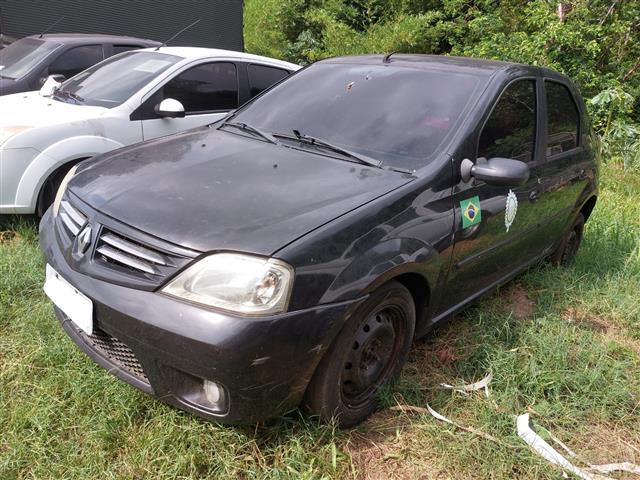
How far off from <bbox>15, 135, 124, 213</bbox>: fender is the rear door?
3.10 m

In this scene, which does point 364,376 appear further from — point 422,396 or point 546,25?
point 546,25

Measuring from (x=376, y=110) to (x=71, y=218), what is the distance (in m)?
1.56

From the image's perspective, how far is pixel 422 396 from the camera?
254cm

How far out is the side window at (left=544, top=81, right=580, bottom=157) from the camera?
11.1ft

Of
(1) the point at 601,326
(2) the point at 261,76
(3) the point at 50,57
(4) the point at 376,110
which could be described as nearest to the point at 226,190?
(4) the point at 376,110

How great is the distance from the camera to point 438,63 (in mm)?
3068

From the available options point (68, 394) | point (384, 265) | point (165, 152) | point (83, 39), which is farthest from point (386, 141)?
point (83, 39)

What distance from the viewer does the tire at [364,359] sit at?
206 cm

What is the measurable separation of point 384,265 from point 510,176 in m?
0.81

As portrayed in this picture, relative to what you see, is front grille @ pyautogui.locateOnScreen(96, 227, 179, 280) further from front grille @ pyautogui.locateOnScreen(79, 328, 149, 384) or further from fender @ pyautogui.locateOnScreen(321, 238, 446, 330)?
fender @ pyautogui.locateOnScreen(321, 238, 446, 330)

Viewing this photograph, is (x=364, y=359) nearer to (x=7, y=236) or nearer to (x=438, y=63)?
(x=438, y=63)

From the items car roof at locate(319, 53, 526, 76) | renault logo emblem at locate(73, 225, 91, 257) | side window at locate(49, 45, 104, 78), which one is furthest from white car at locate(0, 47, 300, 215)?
renault logo emblem at locate(73, 225, 91, 257)

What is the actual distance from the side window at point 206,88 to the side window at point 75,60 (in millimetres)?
2128

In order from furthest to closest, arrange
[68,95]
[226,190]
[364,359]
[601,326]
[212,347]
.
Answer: [68,95] < [601,326] < [364,359] < [226,190] < [212,347]
